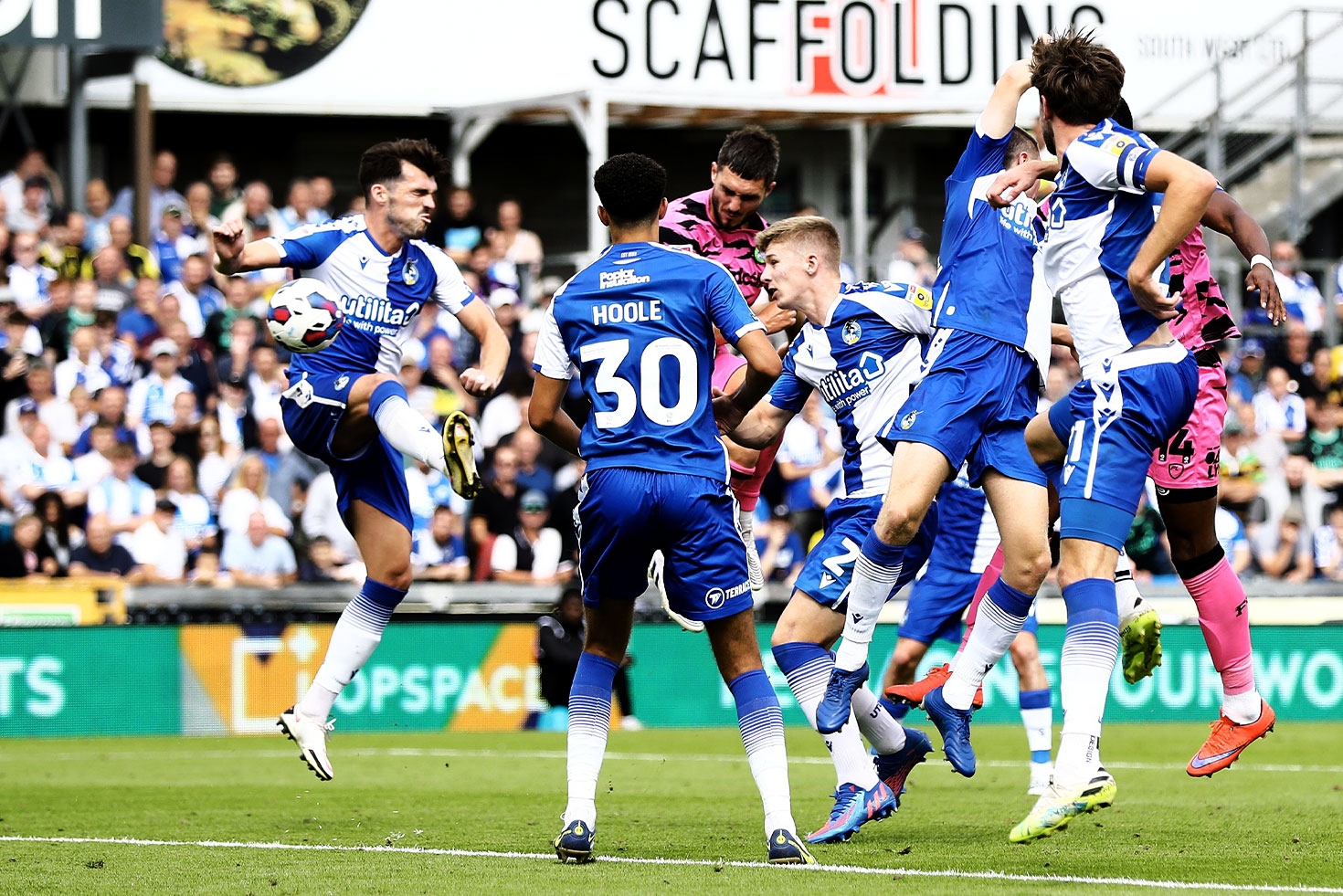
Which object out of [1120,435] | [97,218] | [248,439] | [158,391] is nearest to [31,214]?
[97,218]

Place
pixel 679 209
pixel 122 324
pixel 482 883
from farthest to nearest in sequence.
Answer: pixel 122 324 → pixel 679 209 → pixel 482 883

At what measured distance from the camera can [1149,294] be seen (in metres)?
6.88

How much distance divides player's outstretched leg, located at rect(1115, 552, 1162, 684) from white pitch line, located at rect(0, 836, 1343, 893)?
1567mm

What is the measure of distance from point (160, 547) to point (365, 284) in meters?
7.55

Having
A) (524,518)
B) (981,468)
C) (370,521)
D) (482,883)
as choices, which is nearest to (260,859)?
(482,883)

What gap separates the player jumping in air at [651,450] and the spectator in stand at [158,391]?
10.3m

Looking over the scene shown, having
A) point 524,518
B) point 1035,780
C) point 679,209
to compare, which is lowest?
point 1035,780

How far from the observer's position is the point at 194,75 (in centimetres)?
2158

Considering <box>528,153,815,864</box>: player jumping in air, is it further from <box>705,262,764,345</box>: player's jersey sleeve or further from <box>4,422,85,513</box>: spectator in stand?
<box>4,422,85,513</box>: spectator in stand

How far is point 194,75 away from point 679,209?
43.7ft

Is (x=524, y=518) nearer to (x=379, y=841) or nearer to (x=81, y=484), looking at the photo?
(x=81, y=484)

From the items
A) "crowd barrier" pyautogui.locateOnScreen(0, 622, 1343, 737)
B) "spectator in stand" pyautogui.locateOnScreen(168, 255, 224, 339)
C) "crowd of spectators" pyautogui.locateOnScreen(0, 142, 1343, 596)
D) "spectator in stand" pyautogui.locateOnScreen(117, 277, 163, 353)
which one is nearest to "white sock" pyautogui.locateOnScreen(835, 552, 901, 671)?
"crowd barrier" pyautogui.locateOnScreen(0, 622, 1343, 737)

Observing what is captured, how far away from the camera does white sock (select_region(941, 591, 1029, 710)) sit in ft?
25.1

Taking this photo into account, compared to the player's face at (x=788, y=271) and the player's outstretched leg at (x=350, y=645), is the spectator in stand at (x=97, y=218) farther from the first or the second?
the player's face at (x=788, y=271)
